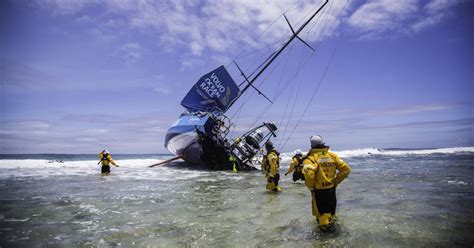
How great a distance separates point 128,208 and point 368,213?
20.4 ft

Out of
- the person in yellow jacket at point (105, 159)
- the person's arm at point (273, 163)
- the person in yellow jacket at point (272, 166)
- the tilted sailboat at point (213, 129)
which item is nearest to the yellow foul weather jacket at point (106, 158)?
the person in yellow jacket at point (105, 159)

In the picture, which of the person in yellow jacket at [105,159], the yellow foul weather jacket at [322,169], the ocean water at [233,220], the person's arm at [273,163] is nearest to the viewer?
the ocean water at [233,220]

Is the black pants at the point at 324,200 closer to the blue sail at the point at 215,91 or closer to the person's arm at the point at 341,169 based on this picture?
the person's arm at the point at 341,169

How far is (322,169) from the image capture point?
5012mm

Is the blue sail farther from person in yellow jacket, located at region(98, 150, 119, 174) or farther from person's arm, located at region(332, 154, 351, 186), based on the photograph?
person's arm, located at region(332, 154, 351, 186)

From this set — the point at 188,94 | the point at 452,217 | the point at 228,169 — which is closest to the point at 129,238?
the point at 452,217

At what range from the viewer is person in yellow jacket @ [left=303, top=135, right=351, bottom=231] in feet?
16.4

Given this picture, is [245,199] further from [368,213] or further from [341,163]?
[341,163]

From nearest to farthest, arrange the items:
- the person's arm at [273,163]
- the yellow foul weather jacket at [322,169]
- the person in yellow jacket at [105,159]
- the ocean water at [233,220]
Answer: the ocean water at [233,220], the yellow foul weather jacket at [322,169], the person's arm at [273,163], the person in yellow jacket at [105,159]

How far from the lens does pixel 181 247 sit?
446 centimetres

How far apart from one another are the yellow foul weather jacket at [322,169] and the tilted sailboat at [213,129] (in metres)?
14.8

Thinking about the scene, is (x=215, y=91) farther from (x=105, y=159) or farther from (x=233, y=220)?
(x=233, y=220)

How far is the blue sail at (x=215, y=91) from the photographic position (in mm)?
22531

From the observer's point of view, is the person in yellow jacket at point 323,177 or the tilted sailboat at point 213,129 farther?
the tilted sailboat at point 213,129
